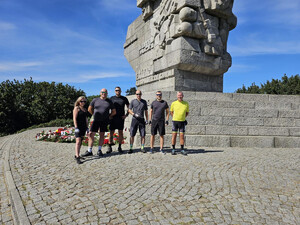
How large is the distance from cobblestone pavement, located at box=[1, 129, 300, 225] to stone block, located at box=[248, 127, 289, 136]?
217 cm

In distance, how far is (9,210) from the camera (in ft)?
10.1

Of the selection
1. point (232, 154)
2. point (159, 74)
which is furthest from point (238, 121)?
point (159, 74)

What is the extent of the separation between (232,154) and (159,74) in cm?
485

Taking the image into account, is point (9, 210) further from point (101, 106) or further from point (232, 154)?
point (232, 154)

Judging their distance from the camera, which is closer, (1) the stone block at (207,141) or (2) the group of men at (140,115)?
(2) the group of men at (140,115)

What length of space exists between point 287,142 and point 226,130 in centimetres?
216

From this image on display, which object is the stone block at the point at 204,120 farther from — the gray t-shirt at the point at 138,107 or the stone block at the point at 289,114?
the stone block at the point at 289,114

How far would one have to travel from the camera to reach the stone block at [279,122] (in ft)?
25.6

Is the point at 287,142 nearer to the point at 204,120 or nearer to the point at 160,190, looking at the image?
the point at 204,120

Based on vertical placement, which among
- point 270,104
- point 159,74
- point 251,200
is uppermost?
point 159,74

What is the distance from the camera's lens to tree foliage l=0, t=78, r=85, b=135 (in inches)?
940

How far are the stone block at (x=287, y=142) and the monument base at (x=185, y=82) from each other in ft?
10.8

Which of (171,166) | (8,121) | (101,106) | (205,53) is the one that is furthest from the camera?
(8,121)

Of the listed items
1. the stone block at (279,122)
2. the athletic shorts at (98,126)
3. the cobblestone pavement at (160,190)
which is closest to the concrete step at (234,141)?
the stone block at (279,122)
